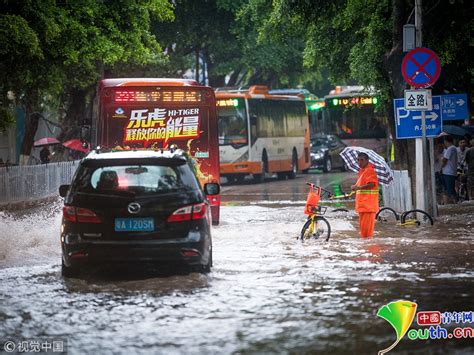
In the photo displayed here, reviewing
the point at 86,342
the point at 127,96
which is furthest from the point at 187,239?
the point at 127,96

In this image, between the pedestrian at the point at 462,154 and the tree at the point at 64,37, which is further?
→ the pedestrian at the point at 462,154

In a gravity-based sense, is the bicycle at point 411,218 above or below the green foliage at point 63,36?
below

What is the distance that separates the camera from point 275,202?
94.1 ft

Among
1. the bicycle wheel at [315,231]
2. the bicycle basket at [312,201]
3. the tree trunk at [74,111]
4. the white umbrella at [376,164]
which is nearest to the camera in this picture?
the bicycle basket at [312,201]

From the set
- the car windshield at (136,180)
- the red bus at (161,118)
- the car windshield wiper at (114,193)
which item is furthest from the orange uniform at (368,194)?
the car windshield wiper at (114,193)

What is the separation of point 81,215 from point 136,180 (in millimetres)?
803

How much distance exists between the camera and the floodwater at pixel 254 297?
838cm

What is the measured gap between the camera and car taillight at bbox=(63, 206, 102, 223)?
11.7 metres

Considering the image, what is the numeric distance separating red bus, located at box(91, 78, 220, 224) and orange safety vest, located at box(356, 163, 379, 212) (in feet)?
16.1

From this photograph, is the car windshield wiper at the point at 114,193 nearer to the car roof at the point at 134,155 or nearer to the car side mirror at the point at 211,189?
the car roof at the point at 134,155

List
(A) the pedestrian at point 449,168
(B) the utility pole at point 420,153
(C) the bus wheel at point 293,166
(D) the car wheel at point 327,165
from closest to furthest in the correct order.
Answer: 1. (B) the utility pole at point 420,153
2. (A) the pedestrian at point 449,168
3. (C) the bus wheel at point 293,166
4. (D) the car wheel at point 327,165

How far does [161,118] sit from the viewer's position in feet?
68.9

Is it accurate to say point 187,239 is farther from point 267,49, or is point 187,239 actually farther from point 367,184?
point 267,49

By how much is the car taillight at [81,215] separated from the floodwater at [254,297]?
69 cm
